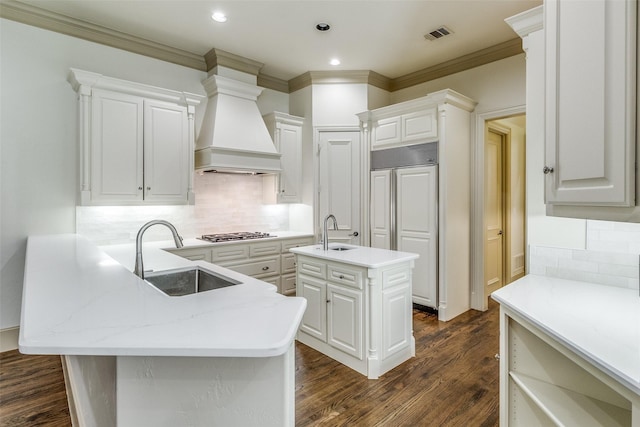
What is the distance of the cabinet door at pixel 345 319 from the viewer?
2533 mm

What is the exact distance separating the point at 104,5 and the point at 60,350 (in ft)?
11.4

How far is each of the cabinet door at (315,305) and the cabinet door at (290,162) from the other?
1846 mm

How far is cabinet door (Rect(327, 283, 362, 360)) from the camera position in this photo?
2.53 meters

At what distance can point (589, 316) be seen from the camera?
4.42 ft

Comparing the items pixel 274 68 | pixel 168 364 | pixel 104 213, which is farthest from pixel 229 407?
pixel 274 68

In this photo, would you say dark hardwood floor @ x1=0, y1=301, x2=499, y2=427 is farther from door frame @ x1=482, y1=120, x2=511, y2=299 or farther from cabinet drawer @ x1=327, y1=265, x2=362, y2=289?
door frame @ x1=482, y1=120, x2=511, y2=299

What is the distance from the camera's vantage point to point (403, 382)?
8.04 feet

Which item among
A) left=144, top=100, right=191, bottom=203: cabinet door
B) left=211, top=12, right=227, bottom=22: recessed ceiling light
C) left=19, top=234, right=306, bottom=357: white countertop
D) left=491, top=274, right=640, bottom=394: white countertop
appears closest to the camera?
left=19, top=234, right=306, bottom=357: white countertop

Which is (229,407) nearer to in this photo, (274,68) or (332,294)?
(332,294)

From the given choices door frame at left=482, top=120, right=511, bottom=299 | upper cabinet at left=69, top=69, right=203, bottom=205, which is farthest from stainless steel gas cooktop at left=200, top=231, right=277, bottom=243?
door frame at left=482, top=120, right=511, bottom=299

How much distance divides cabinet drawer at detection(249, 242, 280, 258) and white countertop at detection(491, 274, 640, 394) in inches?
113

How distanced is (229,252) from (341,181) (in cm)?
176

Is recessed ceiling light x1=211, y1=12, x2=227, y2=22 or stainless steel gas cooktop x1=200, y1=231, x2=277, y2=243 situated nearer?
recessed ceiling light x1=211, y1=12, x2=227, y2=22

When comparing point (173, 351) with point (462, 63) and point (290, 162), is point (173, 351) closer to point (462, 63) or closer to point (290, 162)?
point (290, 162)
